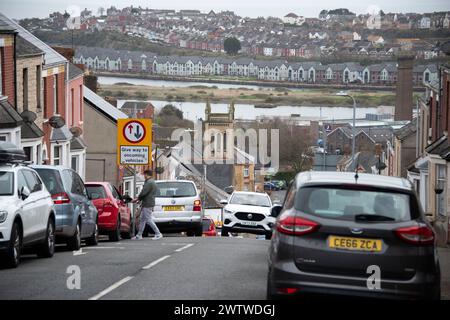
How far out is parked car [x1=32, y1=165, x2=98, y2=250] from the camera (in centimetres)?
2081

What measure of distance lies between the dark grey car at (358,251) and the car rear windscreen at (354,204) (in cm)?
1

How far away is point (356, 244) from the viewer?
11.4 meters

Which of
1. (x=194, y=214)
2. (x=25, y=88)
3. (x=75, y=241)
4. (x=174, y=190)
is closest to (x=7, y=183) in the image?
(x=75, y=241)

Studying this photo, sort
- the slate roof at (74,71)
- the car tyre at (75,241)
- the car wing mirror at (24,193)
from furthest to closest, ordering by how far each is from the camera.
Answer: the slate roof at (74,71), the car tyre at (75,241), the car wing mirror at (24,193)

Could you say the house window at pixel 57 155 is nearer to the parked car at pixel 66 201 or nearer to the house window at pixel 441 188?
the house window at pixel 441 188

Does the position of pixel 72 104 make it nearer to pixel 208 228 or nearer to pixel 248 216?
pixel 208 228

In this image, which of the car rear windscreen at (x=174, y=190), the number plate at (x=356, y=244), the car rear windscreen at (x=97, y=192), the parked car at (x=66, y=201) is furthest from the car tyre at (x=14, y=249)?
the car rear windscreen at (x=174, y=190)

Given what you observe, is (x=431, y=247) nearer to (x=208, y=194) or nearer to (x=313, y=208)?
(x=313, y=208)

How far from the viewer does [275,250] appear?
1183 cm

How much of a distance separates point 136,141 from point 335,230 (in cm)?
2029

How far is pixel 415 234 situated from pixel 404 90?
454 ft

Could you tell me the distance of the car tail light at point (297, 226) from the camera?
451 inches

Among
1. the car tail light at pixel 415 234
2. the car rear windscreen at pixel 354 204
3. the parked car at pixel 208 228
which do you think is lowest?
the parked car at pixel 208 228

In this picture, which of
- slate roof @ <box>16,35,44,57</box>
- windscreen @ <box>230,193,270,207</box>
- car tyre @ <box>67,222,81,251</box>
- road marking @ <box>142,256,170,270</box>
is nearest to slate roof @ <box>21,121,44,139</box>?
slate roof @ <box>16,35,44,57</box>
